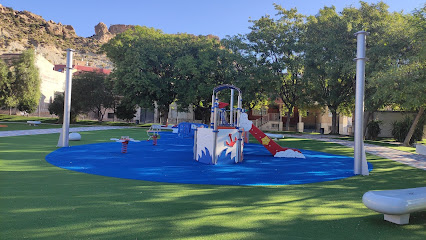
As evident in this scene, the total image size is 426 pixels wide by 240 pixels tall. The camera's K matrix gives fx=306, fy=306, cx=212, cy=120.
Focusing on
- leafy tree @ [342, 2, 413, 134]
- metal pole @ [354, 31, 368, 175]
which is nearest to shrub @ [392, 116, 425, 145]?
leafy tree @ [342, 2, 413, 134]

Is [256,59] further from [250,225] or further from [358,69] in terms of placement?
[250,225]

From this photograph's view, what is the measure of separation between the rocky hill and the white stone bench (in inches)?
3292

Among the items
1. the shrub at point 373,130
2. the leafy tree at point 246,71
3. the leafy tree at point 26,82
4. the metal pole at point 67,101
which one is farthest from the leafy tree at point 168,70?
the metal pole at point 67,101

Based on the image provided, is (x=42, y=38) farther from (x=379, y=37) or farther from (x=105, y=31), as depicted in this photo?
(x=379, y=37)

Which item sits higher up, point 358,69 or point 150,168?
point 358,69

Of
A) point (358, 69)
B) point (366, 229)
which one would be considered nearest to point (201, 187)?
point (366, 229)

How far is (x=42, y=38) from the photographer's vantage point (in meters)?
98.4

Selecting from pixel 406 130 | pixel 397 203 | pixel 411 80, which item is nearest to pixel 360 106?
pixel 397 203

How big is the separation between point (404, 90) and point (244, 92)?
16926 mm

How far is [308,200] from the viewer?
20.2ft

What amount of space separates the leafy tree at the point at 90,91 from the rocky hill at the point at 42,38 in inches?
1644

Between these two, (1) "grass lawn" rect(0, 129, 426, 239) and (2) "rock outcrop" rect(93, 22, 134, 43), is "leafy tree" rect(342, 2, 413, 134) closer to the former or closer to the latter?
(1) "grass lawn" rect(0, 129, 426, 239)

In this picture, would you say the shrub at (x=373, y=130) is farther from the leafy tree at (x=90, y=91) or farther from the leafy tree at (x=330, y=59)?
the leafy tree at (x=90, y=91)

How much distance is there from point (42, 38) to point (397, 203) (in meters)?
113
